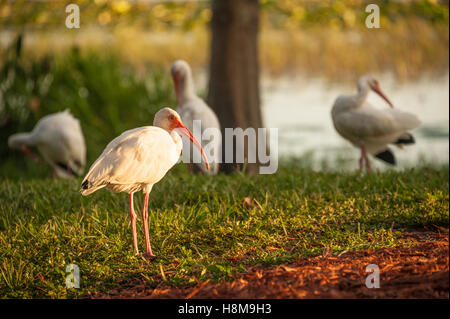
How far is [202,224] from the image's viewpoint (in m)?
4.23

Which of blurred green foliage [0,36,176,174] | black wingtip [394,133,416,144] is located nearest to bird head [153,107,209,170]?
black wingtip [394,133,416,144]

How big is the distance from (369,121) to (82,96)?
551cm

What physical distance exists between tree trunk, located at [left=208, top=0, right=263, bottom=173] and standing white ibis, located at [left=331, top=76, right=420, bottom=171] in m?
1.19

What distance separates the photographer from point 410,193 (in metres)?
4.84

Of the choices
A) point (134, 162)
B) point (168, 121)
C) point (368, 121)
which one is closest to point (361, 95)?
point (368, 121)

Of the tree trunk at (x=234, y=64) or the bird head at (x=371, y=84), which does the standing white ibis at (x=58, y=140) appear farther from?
the bird head at (x=371, y=84)

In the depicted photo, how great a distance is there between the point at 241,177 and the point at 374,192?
4.20 ft

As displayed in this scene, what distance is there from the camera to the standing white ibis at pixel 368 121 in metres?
6.41

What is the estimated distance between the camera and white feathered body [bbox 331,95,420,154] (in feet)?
21.0

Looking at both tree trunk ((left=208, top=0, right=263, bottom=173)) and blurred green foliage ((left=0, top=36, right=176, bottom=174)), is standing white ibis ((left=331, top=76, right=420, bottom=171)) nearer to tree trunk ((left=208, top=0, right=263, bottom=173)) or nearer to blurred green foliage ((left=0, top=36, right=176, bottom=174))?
tree trunk ((left=208, top=0, right=263, bottom=173))

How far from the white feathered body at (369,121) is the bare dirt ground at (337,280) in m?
3.08
